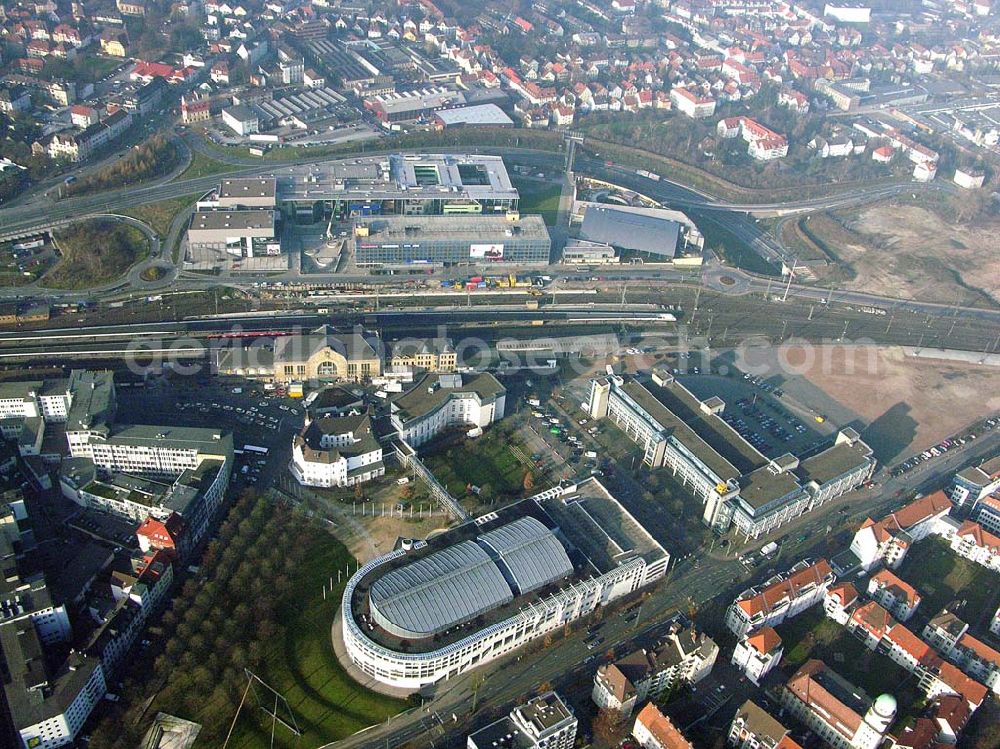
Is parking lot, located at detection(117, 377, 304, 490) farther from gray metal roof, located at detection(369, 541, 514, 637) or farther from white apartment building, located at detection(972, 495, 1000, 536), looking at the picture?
white apartment building, located at detection(972, 495, 1000, 536)

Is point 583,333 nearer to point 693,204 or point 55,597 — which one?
point 693,204

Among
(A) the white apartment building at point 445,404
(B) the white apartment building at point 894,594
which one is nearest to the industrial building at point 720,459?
(B) the white apartment building at point 894,594

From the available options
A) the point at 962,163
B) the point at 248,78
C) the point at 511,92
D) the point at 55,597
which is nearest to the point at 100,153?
the point at 248,78

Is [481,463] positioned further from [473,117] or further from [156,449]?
[473,117]

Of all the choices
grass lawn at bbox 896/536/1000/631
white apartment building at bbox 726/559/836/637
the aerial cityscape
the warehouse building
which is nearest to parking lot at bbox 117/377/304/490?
the aerial cityscape

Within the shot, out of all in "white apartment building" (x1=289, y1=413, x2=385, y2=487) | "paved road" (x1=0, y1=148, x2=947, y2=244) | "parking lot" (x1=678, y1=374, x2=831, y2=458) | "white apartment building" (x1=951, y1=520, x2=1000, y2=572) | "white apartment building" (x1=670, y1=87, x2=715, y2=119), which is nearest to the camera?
"white apartment building" (x1=951, y1=520, x2=1000, y2=572)

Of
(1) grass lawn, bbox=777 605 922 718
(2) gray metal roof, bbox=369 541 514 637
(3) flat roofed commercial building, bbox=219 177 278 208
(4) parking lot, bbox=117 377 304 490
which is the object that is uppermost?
(3) flat roofed commercial building, bbox=219 177 278 208

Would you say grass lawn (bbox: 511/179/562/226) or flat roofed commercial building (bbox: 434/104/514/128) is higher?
flat roofed commercial building (bbox: 434/104/514/128)
